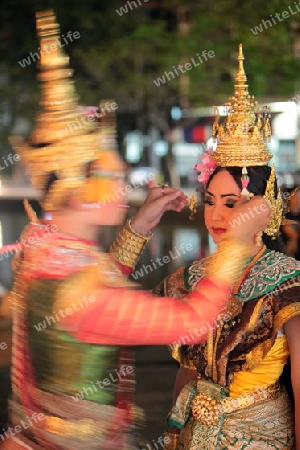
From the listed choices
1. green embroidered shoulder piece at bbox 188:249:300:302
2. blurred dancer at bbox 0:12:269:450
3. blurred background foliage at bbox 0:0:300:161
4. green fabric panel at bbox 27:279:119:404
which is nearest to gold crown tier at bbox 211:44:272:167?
green embroidered shoulder piece at bbox 188:249:300:302

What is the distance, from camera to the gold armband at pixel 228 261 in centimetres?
194

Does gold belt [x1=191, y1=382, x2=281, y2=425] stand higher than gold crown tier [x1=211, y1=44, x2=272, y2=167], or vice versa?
gold crown tier [x1=211, y1=44, x2=272, y2=167]

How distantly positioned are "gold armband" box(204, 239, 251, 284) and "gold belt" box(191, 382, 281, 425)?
615mm

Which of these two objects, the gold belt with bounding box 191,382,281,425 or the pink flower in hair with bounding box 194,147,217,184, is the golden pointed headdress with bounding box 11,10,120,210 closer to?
the pink flower in hair with bounding box 194,147,217,184

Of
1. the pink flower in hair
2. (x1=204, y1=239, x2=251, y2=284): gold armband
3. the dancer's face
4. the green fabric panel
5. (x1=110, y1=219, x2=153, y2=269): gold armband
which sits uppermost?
the pink flower in hair

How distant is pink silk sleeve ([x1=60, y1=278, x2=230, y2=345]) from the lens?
1.83 meters

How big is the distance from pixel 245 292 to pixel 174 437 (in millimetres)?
693

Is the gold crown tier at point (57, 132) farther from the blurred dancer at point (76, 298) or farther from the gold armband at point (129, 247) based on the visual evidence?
the gold armband at point (129, 247)

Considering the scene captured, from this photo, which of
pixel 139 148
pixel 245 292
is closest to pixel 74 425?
pixel 245 292

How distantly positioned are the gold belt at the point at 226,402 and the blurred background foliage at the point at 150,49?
484 inches

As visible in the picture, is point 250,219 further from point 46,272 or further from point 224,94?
point 224,94

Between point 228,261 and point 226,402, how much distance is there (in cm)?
68

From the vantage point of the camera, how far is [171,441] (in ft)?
8.87

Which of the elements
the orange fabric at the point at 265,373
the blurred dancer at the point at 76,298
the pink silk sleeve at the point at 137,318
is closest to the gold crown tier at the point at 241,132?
the blurred dancer at the point at 76,298
